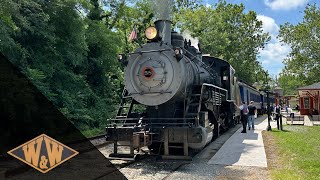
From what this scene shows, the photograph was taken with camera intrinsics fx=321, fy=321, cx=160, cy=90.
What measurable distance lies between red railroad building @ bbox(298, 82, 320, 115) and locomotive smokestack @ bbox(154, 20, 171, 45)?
743 inches

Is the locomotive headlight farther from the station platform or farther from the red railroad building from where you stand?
the red railroad building

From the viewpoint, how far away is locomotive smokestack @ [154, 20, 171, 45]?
847 centimetres

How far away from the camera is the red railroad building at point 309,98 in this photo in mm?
24584

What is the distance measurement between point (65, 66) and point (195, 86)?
7.08m

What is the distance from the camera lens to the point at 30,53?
12055mm

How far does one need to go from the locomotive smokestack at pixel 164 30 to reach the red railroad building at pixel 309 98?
1888 cm

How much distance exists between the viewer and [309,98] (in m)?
29.2

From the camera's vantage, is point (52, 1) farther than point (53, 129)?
Yes

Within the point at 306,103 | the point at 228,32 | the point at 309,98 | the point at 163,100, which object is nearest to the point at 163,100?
the point at 163,100

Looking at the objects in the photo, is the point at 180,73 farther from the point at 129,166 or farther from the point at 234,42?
the point at 234,42

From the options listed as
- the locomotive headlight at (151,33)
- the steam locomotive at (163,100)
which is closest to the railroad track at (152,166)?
the steam locomotive at (163,100)

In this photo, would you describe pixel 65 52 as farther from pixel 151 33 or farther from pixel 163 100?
pixel 163 100

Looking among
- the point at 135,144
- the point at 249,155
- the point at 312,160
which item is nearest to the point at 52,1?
the point at 135,144

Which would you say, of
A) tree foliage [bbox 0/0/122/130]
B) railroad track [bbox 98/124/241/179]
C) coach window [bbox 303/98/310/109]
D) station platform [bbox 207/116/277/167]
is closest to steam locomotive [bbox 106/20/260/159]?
railroad track [bbox 98/124/241/179]
